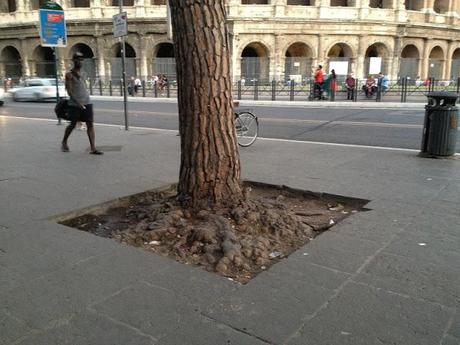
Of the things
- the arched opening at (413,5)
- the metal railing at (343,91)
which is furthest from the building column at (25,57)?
the arched opening at (413,5)

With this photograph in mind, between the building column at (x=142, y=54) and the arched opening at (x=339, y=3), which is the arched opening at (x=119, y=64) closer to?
the building column at (x=142, y=54)

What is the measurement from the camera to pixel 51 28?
13391 millimetres

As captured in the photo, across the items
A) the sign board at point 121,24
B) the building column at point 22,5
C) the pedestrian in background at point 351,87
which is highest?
the building column at point 22,5

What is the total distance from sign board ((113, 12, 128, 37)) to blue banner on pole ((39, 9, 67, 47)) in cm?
286

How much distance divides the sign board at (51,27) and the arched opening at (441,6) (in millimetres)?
48875

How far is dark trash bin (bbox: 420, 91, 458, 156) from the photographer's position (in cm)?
763

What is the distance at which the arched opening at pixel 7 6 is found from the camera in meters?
50.5

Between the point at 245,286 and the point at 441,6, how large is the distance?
187 feet

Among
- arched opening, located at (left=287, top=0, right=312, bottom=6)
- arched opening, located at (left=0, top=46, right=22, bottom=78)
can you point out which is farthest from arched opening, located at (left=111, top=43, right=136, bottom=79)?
arched opening, located at (left=287, top=0, right=312, bottom=6)

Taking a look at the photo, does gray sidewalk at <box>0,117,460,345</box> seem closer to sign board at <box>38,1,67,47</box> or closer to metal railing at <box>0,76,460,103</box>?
sign board at <box>38,1,67,47</box>

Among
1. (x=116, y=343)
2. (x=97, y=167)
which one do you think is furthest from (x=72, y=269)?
(x=97, y=167)

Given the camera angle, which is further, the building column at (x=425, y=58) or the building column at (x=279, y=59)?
the building column at (x=425, y=58)

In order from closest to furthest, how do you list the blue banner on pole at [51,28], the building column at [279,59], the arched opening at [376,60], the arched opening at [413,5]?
the blue banner on pole at [51,28], the arched opening at [376,60], the building column at [279,59], the arched opening at [413,5]

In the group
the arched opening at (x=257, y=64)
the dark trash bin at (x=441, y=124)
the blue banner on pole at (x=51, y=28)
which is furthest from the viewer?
the arched opening at (x=257, y=64)
